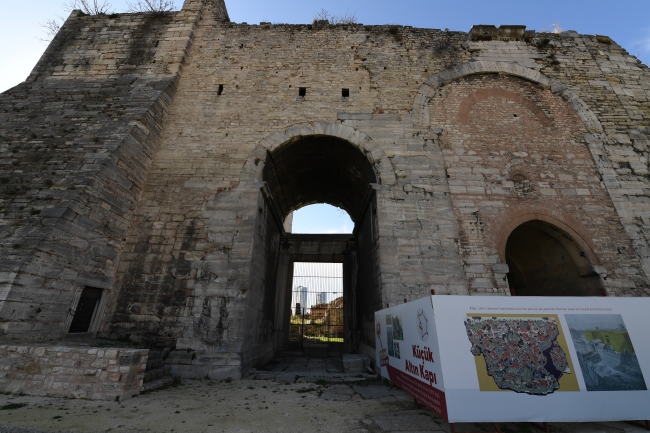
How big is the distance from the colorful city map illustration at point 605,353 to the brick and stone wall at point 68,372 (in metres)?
5.62

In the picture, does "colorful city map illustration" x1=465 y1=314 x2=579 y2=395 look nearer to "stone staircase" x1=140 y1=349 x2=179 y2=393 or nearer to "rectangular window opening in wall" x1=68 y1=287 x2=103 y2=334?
"stone staircase" x1=140 y1=349 x2=179 y2=393

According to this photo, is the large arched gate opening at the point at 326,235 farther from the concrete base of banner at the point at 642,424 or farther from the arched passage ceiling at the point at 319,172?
the concrete base of banner at the point at 642,424

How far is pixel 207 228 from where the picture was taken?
6.72 metres

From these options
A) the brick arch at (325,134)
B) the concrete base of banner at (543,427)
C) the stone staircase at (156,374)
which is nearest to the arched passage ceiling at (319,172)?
the brick arch at (325,134)

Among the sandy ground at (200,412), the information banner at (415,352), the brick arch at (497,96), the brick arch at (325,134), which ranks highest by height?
the brick arch at (497,96)

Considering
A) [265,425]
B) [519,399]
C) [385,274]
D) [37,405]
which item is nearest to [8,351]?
[37,405]

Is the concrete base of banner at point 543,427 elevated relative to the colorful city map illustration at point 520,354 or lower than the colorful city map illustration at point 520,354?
lower

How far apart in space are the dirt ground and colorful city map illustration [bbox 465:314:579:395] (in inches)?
27.6

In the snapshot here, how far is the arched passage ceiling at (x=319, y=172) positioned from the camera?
7.99 meters

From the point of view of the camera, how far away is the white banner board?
9.68 feet

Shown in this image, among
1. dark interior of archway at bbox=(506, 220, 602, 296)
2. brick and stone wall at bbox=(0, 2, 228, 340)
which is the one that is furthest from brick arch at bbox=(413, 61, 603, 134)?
brick and stone wall at bbox=(0, 2, 228, 340)

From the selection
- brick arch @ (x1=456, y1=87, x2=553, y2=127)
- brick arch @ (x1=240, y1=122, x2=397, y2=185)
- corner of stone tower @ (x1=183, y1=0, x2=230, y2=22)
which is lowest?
brick arch @ (x1=240, y1=122, x2=397, y2=185)

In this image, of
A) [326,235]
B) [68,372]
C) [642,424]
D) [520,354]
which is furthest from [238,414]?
[326,235]

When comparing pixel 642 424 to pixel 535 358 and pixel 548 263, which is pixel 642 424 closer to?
pixel 535 358
